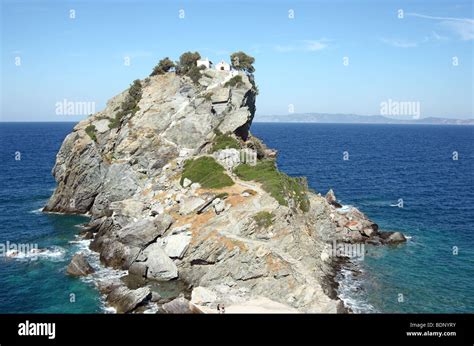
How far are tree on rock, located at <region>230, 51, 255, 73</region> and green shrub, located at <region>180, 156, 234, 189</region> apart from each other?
29119 mm

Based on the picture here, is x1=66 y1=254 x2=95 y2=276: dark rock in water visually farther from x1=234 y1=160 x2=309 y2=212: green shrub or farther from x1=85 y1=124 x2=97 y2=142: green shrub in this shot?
x1=85 y1=124 x2=97 y2=142: green shrub

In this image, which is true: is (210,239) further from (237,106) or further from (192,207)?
(237,106)

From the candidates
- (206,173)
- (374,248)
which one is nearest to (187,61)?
(206,173)

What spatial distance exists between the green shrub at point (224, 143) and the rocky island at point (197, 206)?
0.78 ft

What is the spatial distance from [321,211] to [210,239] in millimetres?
21740

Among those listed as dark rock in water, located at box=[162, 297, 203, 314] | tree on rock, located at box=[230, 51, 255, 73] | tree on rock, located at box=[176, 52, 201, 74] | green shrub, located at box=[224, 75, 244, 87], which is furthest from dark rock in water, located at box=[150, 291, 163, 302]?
tree on rock, located at box=[230, 51, 255, 73]

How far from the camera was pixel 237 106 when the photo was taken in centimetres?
7788

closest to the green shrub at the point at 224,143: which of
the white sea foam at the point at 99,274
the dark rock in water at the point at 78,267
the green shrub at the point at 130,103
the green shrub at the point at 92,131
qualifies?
the green shrub at the point at 130,103

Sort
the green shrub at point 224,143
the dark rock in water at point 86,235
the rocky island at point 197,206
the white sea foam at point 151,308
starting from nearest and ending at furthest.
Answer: the white sea foam at point 151,308 → the rocky island at point 197,206 → the dark rock in water at point 86,235 → the green shrub at point 224,143

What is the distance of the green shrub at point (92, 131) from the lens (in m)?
80.6

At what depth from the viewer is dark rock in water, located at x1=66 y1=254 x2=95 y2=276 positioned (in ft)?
160

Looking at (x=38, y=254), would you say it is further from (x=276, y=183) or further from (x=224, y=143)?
(x=276, y=183)

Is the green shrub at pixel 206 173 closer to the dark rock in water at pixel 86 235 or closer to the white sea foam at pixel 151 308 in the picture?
the dark rock in water at pixel 86 235
